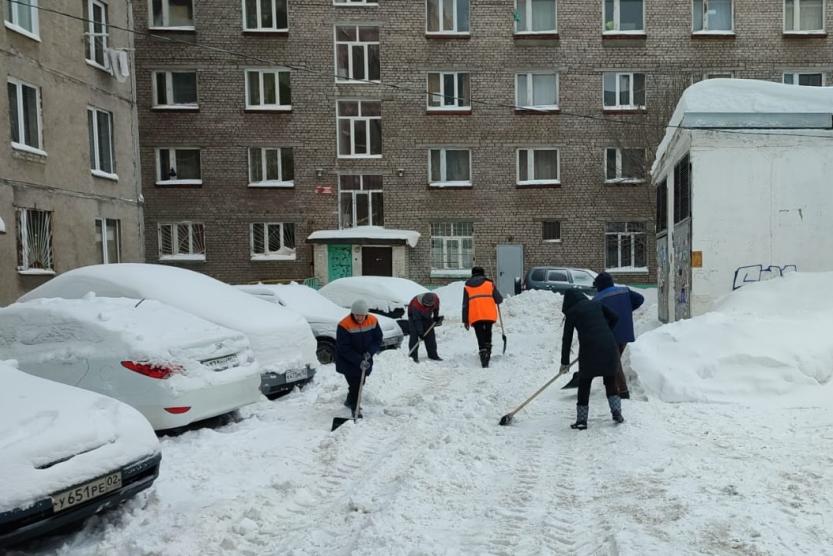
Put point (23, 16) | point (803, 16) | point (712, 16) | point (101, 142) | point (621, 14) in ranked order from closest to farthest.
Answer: point (23, 16) < point (101, 142) < point (803, 16) < point (712, 16) < point (621, 14)

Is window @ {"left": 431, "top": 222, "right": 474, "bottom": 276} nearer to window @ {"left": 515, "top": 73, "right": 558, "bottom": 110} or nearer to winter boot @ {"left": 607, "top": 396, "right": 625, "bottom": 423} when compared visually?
window @ {"left": 515, "top": 73, "right": 558, "bottom": 110}

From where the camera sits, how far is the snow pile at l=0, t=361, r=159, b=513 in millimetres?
3891

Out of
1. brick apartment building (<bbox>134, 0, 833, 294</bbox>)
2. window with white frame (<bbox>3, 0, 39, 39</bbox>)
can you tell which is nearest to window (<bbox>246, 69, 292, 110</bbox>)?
brick apartment building (<bbox>134, 0, 833, 294</bbox>)

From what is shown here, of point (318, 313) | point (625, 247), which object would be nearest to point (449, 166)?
point (625, 247)

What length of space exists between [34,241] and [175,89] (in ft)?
40.4

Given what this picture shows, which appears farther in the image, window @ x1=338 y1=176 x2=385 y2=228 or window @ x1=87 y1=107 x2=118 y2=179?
window @ x1=338 y1=176 x2=385 y2=228

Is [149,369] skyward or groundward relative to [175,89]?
groundward

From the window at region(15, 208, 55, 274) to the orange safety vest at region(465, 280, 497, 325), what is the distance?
10.7 meters

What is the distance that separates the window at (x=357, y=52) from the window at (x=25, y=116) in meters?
12.6

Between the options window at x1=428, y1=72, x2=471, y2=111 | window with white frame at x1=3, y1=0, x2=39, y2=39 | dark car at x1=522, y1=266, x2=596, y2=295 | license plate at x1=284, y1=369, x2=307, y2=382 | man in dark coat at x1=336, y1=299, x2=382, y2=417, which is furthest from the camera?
window at x1=428, y1=72, x2=471, y2=111

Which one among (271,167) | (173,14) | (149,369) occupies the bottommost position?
(149,369)

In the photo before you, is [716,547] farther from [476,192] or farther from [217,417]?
[476,192]

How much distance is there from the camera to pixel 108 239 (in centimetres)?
1981

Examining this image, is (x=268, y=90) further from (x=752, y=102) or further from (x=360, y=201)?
(x=752, y=102)
